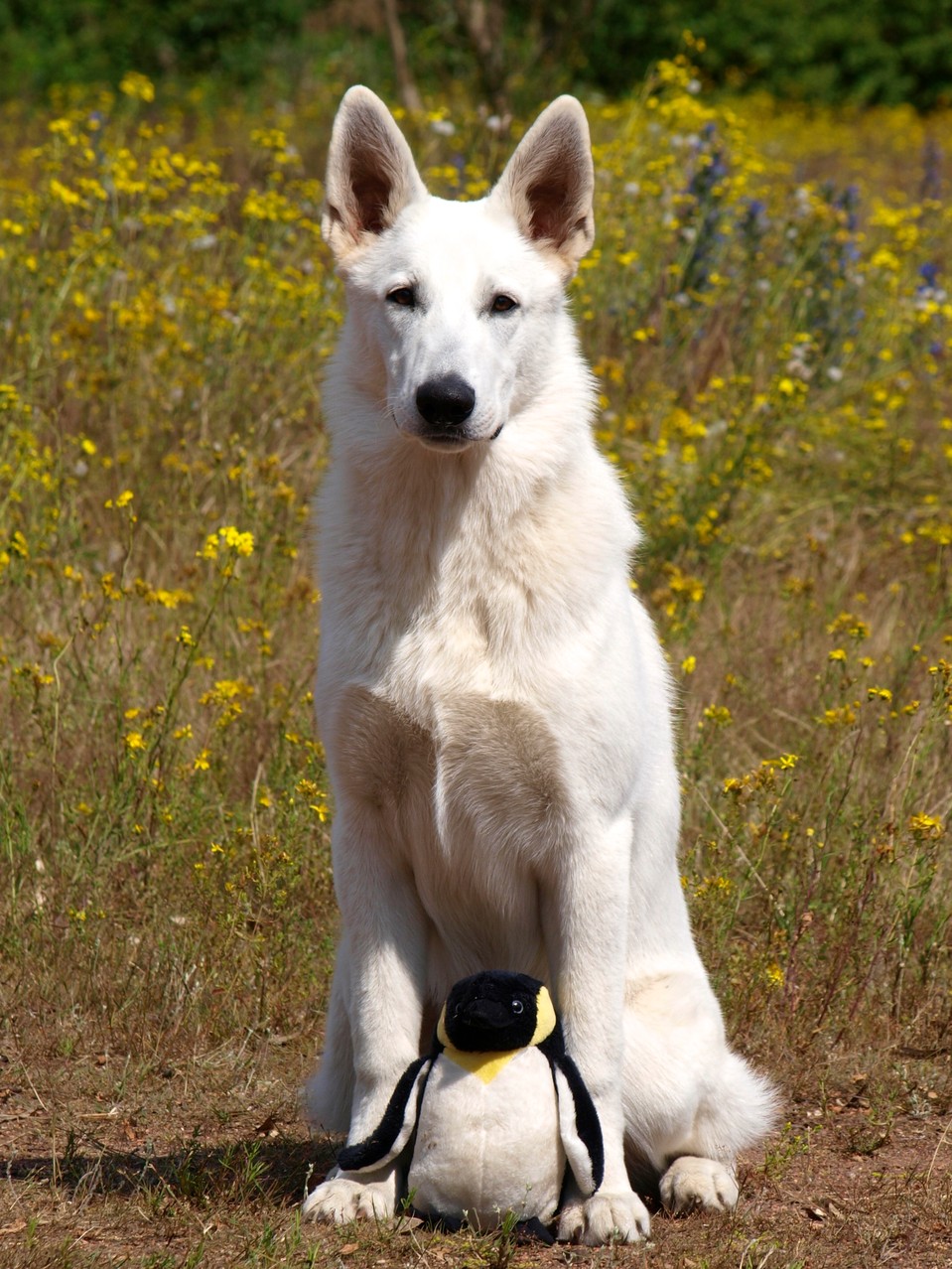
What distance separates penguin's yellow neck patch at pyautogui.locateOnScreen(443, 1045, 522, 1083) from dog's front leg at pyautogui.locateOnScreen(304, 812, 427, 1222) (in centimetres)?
16

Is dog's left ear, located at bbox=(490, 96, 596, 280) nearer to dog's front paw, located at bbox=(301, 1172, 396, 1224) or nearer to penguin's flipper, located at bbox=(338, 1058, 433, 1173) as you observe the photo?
penguin's flipper, located at bbox=(338, 1058, 433, 1173)

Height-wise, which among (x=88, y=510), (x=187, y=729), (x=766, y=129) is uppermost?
(x=766, y=129)

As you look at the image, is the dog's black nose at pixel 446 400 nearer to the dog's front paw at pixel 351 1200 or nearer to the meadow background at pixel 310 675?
the meadow background at pixel 310 675

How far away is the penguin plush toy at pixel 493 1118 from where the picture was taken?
2.68m

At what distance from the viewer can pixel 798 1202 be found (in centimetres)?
308

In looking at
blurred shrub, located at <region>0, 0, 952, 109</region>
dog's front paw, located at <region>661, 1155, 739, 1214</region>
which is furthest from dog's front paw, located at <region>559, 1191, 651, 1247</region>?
blurred shrub, located at <region>0, 0, 952, 109</region>

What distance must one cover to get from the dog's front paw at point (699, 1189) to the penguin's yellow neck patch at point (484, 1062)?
56cm

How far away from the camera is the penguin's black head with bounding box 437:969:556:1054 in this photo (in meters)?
2.71

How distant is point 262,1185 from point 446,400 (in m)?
1.68

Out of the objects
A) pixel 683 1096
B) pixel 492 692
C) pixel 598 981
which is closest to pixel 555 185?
pixel 492 692

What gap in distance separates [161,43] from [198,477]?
12.9m

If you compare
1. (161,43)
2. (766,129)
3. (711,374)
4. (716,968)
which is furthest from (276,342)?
(161,43)

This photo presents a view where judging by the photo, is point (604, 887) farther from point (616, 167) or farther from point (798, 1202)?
point (616, 167)

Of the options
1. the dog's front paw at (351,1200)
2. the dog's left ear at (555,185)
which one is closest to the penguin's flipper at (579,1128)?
the dog's front paw at (351,1200)
